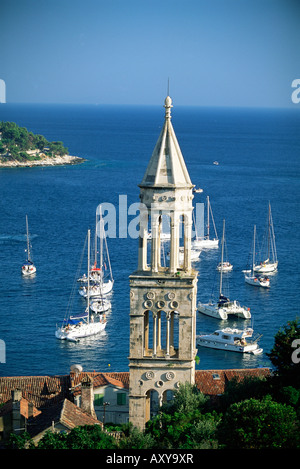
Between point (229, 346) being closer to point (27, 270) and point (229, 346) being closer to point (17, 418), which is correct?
point (27, 270)

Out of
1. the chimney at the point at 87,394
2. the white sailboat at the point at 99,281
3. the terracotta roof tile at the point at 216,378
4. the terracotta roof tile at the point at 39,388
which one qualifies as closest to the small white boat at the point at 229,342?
the white sailboat at the point at 99,281

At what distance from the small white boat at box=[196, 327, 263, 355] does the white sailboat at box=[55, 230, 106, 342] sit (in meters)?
6.37

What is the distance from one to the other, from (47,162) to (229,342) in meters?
100

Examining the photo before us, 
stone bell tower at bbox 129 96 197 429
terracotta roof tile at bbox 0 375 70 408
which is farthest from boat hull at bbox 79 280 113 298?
stone bell tower at bbox 129 96 197 429

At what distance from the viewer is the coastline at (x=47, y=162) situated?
5886 inches

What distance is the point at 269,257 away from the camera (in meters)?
79.4

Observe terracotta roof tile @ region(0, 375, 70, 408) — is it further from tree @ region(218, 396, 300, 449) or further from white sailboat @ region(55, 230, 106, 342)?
white sailboat @ region(55, 230, 106, 342)

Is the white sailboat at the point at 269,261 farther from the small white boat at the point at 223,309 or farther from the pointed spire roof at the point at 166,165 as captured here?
the pointed spire roof at the point at 166,165

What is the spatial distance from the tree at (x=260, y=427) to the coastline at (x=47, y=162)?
5027 inches

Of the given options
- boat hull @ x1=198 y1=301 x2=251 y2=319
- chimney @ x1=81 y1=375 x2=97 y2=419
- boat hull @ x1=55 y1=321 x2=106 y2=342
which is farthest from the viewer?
boat hull @ x1=198 y1=301 x2=251 y2=319

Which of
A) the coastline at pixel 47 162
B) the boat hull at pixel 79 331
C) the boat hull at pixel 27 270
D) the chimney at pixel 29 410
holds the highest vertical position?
the coastline at pixel 47 162

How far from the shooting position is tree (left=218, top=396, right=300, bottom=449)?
23375mm

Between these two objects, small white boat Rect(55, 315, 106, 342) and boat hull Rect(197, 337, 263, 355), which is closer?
boat hull Rect(197, 337, 263, 355)
